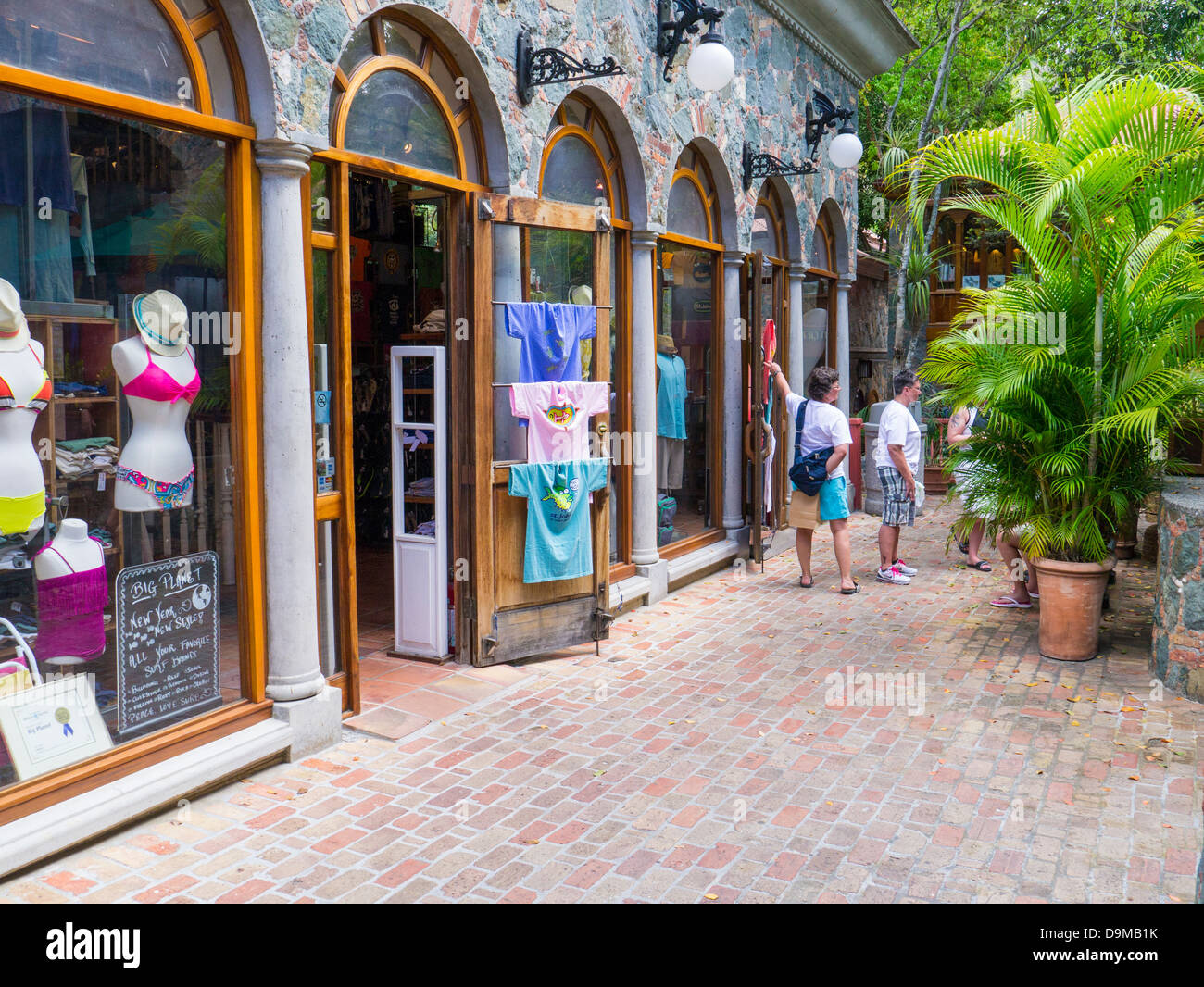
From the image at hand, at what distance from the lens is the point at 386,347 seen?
870cm

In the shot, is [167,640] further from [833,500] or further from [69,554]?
[833,500]

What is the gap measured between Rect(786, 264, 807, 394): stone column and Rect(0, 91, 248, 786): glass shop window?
7883 mm

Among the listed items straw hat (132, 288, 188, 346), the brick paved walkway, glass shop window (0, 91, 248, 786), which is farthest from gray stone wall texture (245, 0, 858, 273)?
the brick paved walkway

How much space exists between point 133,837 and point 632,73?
5.96 metres

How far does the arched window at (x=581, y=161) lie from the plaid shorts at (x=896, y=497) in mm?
2988

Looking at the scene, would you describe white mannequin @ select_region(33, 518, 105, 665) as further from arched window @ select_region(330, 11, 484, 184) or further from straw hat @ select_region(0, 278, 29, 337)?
arched window @ select_region(330, 11, 484, 184)

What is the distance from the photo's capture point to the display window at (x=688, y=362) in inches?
341

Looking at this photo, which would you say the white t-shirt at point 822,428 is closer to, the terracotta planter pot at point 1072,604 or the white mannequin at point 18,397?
the terracotta planter pot at point 1072,604

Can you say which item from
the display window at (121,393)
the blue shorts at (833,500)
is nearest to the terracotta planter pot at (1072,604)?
the blue shorts at (833,500)

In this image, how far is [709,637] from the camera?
719 cm

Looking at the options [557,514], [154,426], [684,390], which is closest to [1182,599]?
[557,514]

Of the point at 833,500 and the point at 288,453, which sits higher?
the point at 288,453

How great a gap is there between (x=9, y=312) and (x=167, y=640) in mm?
1457

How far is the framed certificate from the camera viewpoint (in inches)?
152
